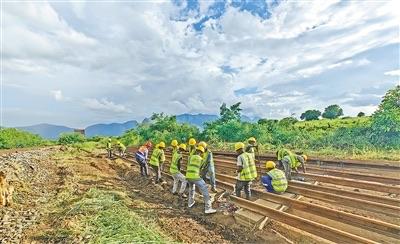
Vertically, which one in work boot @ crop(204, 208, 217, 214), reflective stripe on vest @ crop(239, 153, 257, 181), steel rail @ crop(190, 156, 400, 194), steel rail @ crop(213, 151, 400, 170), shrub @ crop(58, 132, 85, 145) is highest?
shrub @ crop(58, 132, 85, 145)

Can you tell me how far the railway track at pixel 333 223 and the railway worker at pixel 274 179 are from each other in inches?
16.6

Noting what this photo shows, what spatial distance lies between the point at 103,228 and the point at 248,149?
480 cm

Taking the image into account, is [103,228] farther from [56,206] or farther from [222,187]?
[222,187]

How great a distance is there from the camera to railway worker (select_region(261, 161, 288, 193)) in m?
8.26

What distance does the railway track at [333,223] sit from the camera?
5.27 metres

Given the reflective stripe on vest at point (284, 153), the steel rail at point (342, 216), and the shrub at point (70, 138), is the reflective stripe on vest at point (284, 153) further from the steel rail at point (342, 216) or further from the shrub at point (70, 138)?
the shrub at point (70, 138)

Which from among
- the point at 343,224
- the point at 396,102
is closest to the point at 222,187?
the point at 343,224

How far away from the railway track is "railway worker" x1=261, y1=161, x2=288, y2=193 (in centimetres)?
42

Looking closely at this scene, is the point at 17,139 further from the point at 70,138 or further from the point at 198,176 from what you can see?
the point at 198,176

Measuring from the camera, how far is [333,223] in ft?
22.2

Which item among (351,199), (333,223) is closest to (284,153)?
(351,199)

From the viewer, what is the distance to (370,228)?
5.71 metres

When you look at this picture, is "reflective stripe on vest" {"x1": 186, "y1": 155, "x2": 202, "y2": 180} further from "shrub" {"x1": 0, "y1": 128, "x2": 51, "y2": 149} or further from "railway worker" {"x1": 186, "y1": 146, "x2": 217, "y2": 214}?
"shrub" {"x1": 0, "y1": 128, "x2": 51, "y2": 149}

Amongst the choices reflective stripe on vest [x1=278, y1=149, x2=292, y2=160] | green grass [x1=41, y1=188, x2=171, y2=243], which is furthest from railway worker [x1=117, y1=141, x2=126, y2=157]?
reflective stripe on vest [x1=278, y1=149, x2=292, y2=160]
